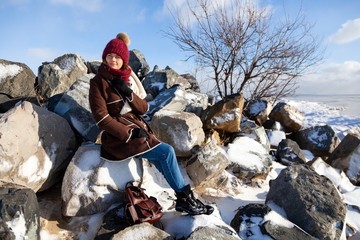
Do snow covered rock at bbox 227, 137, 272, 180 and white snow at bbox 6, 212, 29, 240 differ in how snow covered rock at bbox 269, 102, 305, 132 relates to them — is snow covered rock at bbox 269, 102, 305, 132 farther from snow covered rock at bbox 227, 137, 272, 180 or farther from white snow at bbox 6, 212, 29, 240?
white snow at bbox 6, 212, 29, 240

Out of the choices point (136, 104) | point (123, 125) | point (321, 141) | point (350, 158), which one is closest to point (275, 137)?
point (321, 141)

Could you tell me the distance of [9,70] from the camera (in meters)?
4.04

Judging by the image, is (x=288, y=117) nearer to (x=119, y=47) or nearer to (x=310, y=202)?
(x=310, y=202)

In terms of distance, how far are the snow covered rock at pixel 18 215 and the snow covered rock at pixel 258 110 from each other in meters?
5.29

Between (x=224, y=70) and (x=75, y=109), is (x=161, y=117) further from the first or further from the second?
(x=224, y=70)

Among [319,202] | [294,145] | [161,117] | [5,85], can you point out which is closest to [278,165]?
[294,145]

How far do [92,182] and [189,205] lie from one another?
112cm

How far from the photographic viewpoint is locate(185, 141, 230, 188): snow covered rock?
10.3 feet

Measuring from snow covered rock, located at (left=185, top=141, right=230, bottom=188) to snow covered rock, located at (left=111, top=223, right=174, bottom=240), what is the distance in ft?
4.26

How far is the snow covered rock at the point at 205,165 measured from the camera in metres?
3.15

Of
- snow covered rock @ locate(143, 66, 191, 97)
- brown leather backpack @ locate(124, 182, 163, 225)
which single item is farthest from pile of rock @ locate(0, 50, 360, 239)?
snow covered rock @ locate(143, 66, 191, 97)

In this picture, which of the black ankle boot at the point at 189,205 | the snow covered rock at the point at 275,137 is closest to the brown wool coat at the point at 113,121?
the black ankle boot at the point at 189,205

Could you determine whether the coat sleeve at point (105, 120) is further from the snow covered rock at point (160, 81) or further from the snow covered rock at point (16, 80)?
the snow covered rock at point (160, 81)

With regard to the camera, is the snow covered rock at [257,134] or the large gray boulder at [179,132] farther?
the snow covered rock at [257,134]
